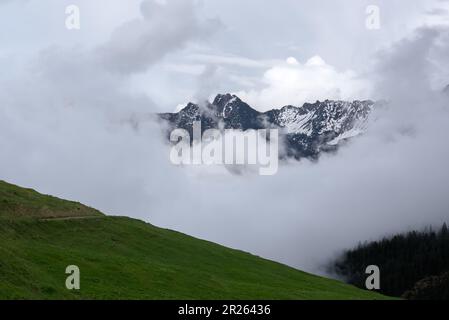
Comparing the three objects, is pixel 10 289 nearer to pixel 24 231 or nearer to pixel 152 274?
pixel 152 274

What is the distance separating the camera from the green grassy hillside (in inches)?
1696

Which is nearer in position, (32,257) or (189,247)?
(32,257)

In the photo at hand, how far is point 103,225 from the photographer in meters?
73.2

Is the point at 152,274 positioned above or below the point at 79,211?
below

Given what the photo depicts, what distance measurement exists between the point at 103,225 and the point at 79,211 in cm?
570

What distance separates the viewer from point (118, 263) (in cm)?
5450

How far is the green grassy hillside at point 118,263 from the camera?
4308 centimetres

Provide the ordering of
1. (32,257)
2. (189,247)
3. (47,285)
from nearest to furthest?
1. (47,285)
2. (32,257)
3. (189,247)

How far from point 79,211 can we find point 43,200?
497cm

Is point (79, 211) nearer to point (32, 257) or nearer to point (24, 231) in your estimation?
point (24, 231)
